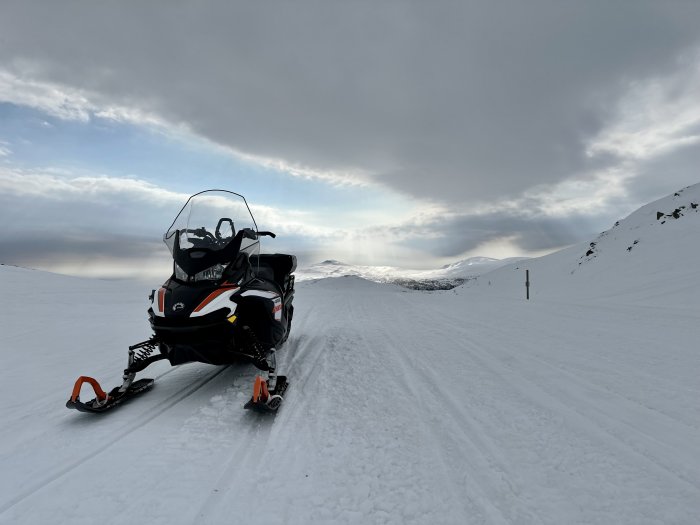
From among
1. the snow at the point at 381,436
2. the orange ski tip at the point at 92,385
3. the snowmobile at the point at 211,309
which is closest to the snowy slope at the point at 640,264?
the snow at the point at 381,436

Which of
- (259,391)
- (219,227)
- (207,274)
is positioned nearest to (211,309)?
(207,274)

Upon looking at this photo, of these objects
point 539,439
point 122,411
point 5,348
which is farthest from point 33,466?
point 5,348

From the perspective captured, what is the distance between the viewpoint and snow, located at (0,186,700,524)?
207 cm

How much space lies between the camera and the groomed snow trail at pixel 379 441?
2.07m

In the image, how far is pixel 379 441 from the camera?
2807 millimetres

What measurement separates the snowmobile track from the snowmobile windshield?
1.29 meters

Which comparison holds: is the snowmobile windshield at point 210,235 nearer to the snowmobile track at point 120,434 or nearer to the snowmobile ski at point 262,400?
the snowmobile track at point 120,434

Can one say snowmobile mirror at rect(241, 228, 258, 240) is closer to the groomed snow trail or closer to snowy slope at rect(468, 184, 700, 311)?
the groomed snow trail

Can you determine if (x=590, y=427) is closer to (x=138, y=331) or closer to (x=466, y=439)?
(x=466, y=439)

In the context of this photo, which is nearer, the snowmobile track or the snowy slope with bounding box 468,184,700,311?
the snowmobile track

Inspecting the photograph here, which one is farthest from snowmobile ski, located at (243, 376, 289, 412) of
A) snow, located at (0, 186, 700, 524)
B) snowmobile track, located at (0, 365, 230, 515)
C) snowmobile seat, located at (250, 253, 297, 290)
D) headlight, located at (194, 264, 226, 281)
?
snowmobile seat, located at (250, 253, 297, 290)

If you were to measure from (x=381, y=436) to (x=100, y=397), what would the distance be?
275cm

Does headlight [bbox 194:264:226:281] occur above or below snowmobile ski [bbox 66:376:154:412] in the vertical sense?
above

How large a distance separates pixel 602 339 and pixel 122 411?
22.7 ft
